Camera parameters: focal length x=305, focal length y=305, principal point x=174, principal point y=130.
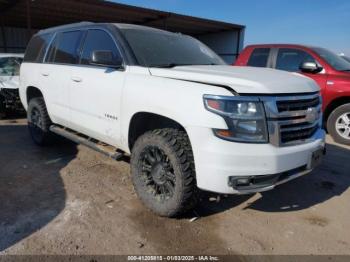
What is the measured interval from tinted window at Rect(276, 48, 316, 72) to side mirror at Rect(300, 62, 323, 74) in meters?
0.28

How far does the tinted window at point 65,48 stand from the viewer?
4.22 meters

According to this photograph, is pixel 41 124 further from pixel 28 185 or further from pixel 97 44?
pixel 97 44

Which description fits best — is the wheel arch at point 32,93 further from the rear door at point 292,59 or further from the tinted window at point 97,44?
the rear door at point 292,59

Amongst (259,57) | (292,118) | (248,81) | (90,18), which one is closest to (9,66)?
(259,57)

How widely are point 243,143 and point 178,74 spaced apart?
954mm

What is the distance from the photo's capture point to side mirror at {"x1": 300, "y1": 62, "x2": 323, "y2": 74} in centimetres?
591

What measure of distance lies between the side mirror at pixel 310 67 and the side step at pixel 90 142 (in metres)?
4.20

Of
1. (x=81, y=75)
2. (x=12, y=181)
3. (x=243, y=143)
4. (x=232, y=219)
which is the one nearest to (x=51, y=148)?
(x=12, y=181)

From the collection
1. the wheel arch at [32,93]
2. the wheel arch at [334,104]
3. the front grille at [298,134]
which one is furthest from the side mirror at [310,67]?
the wheel arch at [32,93]

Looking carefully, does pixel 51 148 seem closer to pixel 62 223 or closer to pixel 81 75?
pixel 81 75

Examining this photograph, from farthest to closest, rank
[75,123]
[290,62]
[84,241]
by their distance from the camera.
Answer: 1. [290,62]
2. [75,123]
3. [84,241]

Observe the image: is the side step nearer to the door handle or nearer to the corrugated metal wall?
the door handle

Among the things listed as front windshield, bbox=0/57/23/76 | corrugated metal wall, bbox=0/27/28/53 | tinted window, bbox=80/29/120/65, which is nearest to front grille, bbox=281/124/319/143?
tinted window, bbox=80/29/120/65

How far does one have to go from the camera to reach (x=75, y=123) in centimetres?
416
